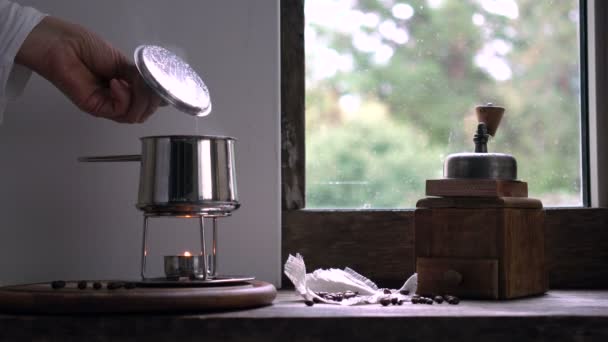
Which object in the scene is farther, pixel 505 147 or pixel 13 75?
pixel 505 147

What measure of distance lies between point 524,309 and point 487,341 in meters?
0.11

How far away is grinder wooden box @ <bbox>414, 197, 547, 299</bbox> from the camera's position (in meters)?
1.19

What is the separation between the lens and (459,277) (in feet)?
3.90

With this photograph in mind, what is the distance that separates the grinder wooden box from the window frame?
229mm

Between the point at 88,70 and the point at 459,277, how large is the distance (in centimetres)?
62

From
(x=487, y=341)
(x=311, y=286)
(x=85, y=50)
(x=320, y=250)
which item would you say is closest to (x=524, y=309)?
(x=487, y=341)

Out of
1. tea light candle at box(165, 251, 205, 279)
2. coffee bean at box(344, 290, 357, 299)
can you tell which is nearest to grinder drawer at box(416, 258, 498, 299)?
coffee bean at box(344, 290, 357, 299)

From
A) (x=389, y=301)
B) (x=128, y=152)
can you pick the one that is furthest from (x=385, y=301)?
(x=128, y=152)

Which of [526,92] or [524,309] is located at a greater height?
[526,92]

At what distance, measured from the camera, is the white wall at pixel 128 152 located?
1.38m

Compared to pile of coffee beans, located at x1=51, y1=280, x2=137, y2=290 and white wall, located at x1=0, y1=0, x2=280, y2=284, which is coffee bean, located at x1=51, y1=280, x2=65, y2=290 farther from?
white wall, located at x1=0, y1=0, x2=280, y2=284

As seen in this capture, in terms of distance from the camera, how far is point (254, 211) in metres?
1.40

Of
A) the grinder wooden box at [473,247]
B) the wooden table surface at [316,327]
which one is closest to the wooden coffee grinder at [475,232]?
the grinder wooden box at [473,247]

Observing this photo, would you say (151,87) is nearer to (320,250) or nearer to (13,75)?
(13,75)
